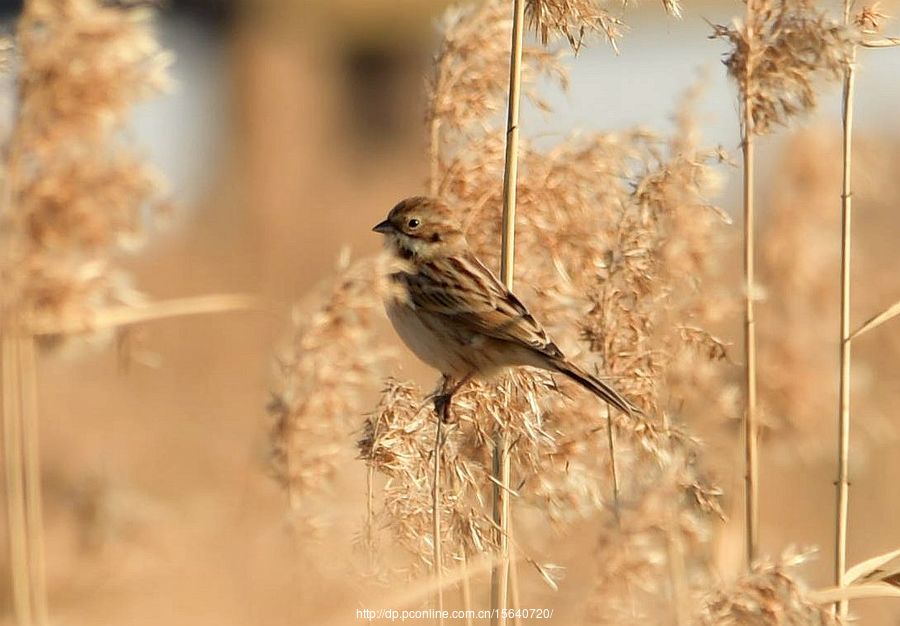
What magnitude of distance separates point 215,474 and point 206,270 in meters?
5.78

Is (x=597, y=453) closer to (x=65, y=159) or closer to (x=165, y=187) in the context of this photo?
(x=165, y=187)

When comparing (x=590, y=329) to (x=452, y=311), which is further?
(x=452, y=311)

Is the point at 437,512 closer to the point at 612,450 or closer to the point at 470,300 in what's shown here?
the point at 612,450

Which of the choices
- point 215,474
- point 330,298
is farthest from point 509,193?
point 215,474

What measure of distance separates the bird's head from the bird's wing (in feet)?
0.17

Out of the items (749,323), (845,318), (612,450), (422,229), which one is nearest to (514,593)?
(612,450)

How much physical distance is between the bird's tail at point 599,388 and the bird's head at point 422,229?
52 centimetres

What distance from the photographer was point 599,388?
313 cm

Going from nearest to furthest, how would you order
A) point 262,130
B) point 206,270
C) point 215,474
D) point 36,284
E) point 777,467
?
point 36,284 < point 777,467 < point 215,474 < point 206,270 < point 262,130

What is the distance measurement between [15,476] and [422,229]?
74.0 inches

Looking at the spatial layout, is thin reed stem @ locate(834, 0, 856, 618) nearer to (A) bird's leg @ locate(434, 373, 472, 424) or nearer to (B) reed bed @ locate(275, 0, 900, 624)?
(B) reed bed @ locate(275, 0, 900, 624)

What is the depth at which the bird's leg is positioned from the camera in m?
3.15

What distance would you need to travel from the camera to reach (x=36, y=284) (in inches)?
84.4

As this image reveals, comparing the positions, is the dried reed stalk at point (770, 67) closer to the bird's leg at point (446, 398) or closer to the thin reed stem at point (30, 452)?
the bird's leg at point (446, 398)
